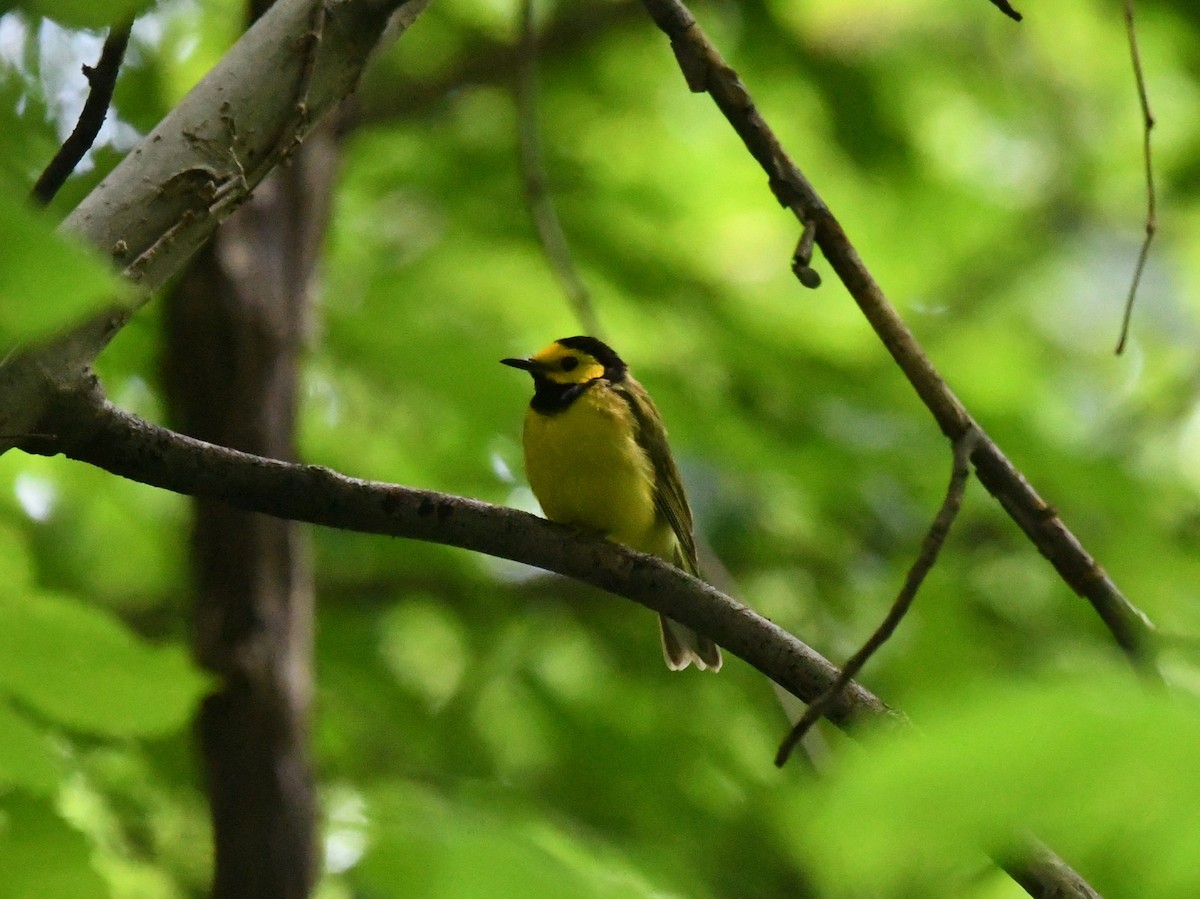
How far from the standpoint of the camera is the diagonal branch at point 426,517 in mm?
2350

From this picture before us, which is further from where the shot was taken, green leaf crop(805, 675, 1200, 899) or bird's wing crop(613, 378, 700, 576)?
bird's wing crop(613, 378, 700, 576)

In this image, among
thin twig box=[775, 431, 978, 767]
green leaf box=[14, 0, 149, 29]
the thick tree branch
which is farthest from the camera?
the thick tree branch

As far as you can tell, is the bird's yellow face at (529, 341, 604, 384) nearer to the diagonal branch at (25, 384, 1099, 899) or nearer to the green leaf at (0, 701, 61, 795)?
the diagonal branch at (25, 384, 1099, 899)

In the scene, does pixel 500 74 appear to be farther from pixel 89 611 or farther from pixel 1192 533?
pixel 89 611

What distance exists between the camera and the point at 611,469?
15.6ft

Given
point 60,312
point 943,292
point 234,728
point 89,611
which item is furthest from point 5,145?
point 943,292

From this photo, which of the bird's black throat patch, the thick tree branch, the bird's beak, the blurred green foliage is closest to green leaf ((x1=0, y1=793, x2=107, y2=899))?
the blurred green foliage

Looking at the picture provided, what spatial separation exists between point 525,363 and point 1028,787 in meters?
4.22

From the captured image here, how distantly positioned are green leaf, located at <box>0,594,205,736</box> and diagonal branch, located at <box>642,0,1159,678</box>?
151 centimetres

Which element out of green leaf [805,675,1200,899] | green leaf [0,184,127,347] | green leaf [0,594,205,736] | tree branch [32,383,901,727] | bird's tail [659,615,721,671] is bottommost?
green leaf [805,675,1200,899]

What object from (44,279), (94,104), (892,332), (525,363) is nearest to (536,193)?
(525,363)

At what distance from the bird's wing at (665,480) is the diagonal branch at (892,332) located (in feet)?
6.60

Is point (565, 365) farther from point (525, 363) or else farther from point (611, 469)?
point (611, 469)

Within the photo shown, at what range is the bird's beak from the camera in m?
4.83
